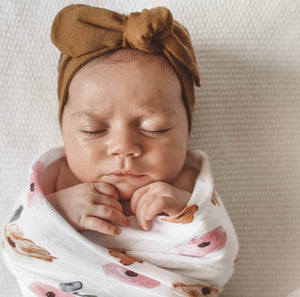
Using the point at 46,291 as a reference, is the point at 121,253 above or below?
above

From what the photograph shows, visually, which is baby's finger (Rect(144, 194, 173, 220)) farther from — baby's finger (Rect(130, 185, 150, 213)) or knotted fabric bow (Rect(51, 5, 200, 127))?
knotted fabric bow (Rect(51, 5, 200, 127))

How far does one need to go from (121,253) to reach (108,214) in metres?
0.11

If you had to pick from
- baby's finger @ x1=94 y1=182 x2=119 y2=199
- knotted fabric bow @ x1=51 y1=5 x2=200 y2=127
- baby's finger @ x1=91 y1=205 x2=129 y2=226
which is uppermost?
knotted fabric bow @ x1=51 y1=5 x2=200 y2=127

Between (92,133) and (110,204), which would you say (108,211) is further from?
(92,133)

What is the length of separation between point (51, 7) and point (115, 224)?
2.49 feet

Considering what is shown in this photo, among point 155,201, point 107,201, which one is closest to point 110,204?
point 107,201

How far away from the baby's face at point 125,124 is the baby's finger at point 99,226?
11 centimetres

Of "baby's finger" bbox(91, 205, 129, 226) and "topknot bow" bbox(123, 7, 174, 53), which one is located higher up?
"topknot bow" bbox(123, 7, 174, 53)

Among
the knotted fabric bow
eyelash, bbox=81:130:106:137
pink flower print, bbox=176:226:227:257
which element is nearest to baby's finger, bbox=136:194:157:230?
pink flower print, bbox=176:226:227:257

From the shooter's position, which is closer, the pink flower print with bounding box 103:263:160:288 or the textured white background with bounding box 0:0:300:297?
the pink flower print with bounding box 103:263:160:288

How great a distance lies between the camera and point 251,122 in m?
1.40

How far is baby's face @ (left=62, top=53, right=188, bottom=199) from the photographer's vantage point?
1.05 meters

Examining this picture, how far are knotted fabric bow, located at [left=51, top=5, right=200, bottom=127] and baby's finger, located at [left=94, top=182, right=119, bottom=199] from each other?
27 centimetres

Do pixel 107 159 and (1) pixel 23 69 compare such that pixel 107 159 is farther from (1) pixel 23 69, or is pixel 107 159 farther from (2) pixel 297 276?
(2) pixel 297 276
